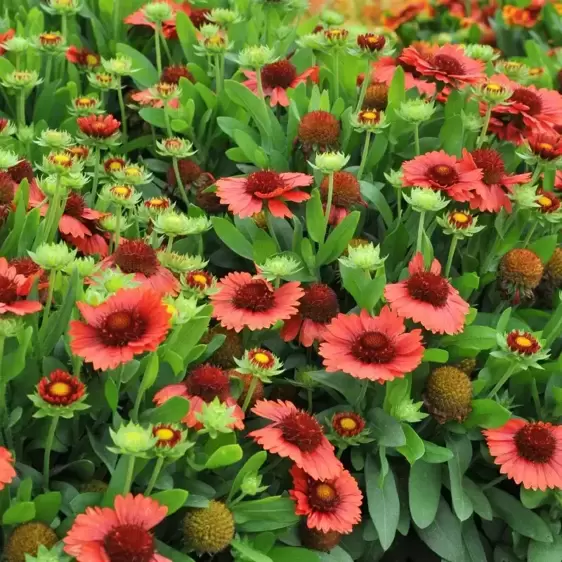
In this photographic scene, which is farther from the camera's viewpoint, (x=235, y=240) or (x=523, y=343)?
(x=235, y=240)

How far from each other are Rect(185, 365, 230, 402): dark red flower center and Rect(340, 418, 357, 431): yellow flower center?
171 mm

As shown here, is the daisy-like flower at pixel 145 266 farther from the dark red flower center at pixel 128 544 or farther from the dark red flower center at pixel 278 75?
the dark red flower center at pixel 278 75

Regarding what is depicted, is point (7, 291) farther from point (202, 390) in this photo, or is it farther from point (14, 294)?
point (202, 390)

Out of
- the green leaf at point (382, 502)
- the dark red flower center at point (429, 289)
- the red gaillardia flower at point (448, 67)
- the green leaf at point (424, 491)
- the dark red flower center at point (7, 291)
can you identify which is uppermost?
the dark red flower center at point (7, 291)

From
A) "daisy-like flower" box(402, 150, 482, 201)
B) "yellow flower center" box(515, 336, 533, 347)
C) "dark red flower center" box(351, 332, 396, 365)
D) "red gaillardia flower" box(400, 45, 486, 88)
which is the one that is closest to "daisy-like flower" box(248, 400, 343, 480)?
"dark red flower center" box(351, 332, 396, 365)

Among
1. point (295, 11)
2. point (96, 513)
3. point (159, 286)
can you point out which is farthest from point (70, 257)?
point (295, 11)

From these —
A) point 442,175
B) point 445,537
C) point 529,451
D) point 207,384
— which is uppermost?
point 442,175

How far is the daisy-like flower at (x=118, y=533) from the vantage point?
107 centimetres

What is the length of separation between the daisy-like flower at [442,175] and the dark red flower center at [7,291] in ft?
2.14

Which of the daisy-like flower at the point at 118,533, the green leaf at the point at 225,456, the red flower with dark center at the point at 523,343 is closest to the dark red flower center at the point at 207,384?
the green leaf at the point at 225,456

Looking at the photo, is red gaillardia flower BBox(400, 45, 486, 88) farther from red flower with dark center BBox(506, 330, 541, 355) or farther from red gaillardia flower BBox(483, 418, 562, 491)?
red gaillardia flower BBox(483, 418, 562, 491)

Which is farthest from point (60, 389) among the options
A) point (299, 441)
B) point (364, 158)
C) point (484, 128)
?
point (484, 128)

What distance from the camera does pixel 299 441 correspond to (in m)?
1.28

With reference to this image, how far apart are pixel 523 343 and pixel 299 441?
37 centimetres
